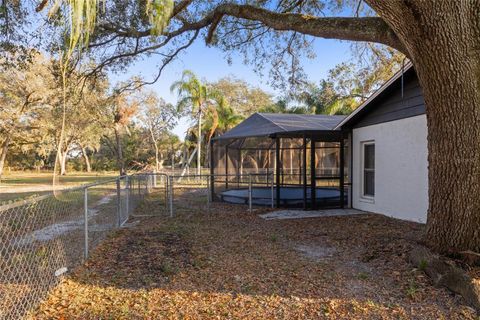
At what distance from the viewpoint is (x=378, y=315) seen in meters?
3.23

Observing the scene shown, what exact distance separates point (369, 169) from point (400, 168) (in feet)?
4.78

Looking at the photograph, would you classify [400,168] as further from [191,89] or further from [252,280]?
[191,89]

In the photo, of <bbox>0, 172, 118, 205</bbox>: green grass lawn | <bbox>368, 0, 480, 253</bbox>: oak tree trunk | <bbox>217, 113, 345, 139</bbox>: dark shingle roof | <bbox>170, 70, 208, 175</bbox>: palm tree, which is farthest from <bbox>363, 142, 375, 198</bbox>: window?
<bbox>170, 70, 208, 175</bbox>: palm tree

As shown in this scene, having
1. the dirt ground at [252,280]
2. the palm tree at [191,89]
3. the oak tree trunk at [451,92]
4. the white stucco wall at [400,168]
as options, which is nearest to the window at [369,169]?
the white stucco wall at [400,168]

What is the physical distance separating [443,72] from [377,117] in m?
5.23

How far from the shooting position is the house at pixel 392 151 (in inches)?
292

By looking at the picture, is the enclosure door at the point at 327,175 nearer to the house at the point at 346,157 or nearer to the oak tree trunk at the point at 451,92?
the house at the point at 346,157

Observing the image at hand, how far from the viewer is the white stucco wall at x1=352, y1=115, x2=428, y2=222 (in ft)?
24.2

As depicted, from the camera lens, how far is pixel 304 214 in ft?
29.9

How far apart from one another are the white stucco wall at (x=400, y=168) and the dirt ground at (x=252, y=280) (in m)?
1.08

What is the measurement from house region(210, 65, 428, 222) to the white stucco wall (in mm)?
21

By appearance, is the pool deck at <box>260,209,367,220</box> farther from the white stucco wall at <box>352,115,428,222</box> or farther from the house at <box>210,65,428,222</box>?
the white stucco wall at <box>352,115,428,222</box>

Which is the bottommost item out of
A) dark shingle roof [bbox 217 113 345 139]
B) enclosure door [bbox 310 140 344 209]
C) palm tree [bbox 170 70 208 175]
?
enclosure door [bbox 310 140 344 209]

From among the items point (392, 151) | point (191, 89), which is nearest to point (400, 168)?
point (392, 151)
